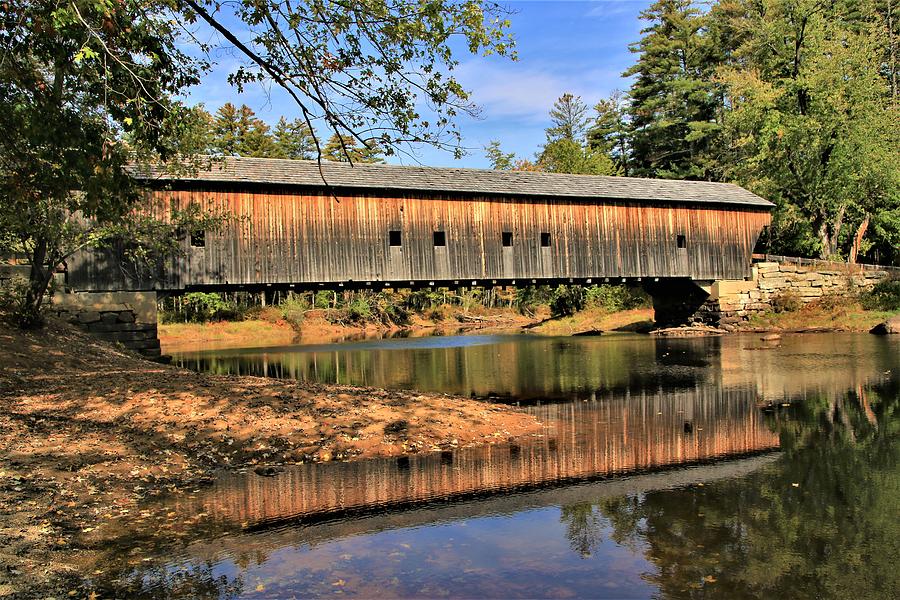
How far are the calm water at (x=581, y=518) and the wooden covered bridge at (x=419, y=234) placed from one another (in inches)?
515

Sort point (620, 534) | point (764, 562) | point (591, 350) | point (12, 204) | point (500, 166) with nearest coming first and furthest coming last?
point (764, 562) → point (620, 534) → point (12, 204) → point (591, 350) → point (500, 166)

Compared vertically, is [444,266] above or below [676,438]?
above

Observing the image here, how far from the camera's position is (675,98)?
4606cm

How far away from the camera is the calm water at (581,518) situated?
14.8 feet

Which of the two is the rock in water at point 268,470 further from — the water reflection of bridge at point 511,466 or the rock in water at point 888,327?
the rock in water at point 888,327

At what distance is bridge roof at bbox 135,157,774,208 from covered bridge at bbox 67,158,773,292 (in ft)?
0.19

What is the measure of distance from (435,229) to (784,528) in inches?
749

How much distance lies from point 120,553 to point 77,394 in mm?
4877

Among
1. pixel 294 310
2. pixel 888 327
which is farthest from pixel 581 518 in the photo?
pixel 294 310

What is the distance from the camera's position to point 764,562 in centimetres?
480

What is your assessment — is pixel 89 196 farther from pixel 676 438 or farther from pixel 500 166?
Answer: pixel 500 166

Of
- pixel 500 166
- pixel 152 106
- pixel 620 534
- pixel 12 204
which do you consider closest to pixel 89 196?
pixel 152 106

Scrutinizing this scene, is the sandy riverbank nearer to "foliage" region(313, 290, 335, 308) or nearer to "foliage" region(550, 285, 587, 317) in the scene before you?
"foliage" region(550, 285, 587, 317)

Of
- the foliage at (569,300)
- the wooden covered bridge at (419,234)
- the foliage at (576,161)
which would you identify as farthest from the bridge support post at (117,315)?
the foliage at (576,161)
